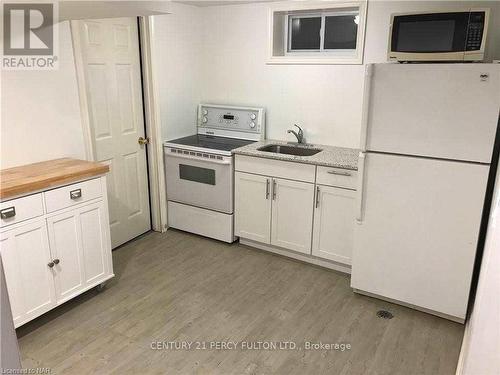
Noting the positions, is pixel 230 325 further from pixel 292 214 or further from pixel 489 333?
pixel 489 333

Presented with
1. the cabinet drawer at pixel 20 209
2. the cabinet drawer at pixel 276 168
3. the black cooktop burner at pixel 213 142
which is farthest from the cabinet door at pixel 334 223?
the cabinet drawer at pixel 20 209

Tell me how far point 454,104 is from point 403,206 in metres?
0.68

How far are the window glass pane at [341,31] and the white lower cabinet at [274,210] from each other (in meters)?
1.30

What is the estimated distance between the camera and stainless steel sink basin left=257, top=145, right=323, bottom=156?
352 centimetres

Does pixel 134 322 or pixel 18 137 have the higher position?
pixel 18 137

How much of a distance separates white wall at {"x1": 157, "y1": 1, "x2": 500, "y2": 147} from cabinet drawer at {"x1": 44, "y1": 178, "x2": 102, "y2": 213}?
1340mm

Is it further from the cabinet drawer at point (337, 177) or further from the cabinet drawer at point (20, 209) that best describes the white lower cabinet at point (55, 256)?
the cabinet drawer at point (337, 177)

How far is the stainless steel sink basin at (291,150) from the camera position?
3521 mm

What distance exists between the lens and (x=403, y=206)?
8.45ft

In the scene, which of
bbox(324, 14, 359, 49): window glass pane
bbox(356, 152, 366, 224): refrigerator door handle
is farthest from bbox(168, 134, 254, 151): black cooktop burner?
bbox(356, 152, 366, 224): refrigerator door handle

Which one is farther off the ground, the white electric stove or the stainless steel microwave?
the stainless steel microwave

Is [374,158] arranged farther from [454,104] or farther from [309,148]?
[309,148]

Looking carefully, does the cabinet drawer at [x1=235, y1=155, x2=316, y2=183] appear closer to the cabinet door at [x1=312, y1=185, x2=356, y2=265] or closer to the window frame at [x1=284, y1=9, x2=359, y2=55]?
the cabinet door at [x1=312, y1=185, x2=356, y2=265]

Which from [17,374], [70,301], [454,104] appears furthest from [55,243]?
[454,104]
